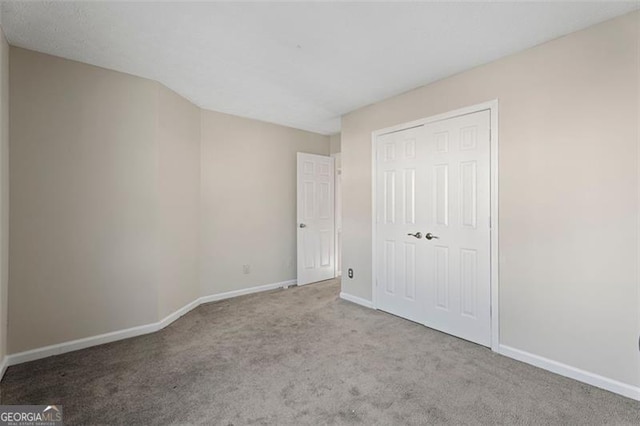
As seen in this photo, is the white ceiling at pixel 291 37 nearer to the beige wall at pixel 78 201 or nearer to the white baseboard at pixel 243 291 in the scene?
the beige wall at pixel 78 201

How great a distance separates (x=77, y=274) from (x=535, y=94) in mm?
Answer: 4083

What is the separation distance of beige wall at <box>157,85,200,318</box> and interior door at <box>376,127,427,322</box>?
2272 millimetres

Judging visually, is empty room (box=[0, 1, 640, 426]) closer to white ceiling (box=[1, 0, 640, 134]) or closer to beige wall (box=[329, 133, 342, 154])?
white ceiling (box=[1, 0, 640, 134])

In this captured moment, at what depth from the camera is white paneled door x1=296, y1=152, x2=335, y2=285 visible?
4758mm

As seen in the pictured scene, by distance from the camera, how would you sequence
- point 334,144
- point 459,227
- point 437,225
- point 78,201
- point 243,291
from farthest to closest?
point 334,144, point 243,291, point 437,225, point 459,227, point 78,201

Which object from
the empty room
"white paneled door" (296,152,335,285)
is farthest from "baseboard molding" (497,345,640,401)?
"white paneled door" (296,152,335,285)

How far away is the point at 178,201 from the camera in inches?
134

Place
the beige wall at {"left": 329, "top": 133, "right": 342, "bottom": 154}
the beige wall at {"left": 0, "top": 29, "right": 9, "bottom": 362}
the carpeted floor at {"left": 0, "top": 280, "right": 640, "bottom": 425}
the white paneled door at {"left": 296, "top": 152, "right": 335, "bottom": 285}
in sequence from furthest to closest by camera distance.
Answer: the beige wall at {"left": 329, "top": 133, "right": 342, "bottom": 154}, the white paneled door at {"left": 296, "top": 152, "right": 335, "bottom": 285}, the beige wall at {"left": 0, "top": 29, "right": 9, "bottom": 362}, the carpeted floor at {"left": 0, "top": 280, "right": 640, "bottom": 425}

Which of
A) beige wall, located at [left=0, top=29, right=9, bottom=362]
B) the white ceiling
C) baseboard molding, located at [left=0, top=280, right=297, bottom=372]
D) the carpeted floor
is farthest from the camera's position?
baseboard molding, located at [left=0, top=280, right=297, bottom=372]

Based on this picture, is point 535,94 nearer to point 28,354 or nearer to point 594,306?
point 594,306

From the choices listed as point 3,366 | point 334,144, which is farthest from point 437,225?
point 3,366

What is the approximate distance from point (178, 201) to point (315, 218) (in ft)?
7.09

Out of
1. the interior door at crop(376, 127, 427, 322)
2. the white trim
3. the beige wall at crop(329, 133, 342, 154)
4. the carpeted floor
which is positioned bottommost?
the carpeted floor

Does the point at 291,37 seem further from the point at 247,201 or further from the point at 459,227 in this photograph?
the point at 247,201
